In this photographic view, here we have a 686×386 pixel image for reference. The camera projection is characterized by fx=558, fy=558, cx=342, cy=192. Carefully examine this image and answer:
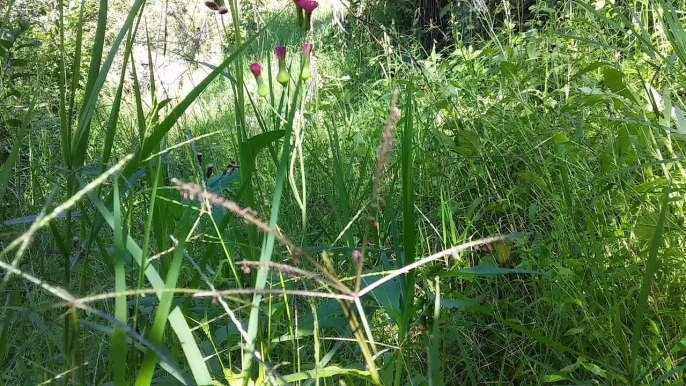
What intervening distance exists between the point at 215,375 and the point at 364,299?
0.27 m

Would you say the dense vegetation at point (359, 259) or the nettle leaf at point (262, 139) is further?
the nettle leaf at point (262, 139)

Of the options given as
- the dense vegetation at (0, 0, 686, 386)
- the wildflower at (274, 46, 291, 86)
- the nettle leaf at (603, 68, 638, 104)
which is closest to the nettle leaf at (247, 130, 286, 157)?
the dense vegetation at (0, 0, 686, 386)

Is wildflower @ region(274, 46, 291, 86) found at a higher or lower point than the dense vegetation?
higher

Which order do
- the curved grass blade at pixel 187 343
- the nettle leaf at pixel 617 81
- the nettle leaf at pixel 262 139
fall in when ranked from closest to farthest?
the curved grass blade at pixel 187 343 → the nettle leaf at pixel 262 139 → the nettle leaf at pixel 617 81

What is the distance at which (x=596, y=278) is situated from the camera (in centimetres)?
95

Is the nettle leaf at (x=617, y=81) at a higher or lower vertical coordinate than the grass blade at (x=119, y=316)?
higher

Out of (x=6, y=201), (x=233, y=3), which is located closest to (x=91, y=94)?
(x=233, y=3)

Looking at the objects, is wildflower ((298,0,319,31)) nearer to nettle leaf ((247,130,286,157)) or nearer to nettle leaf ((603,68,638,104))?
nettle leaf ((247,130,286,157))

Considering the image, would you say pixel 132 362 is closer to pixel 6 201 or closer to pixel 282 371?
pixel 282 371

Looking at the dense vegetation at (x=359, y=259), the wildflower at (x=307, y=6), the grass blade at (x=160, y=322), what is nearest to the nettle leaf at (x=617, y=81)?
the dense vegetation at (x=359, y=259)

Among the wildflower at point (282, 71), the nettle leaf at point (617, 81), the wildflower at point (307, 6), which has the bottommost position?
the nettle leaf at point (617, 81)

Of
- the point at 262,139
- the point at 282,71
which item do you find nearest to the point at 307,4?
the point at 282,71

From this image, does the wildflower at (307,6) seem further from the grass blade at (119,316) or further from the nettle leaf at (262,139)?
the grass blade at (119,316)

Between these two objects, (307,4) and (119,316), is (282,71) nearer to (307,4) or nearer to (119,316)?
(307,4)
